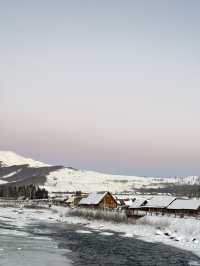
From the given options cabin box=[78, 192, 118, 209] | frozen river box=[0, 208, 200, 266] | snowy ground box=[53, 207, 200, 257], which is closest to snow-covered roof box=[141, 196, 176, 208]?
cabin box=[78, 192, 118, 209]

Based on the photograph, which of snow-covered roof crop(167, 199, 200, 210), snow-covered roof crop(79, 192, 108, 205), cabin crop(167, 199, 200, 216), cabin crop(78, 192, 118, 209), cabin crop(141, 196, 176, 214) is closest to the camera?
cabin crop(167, 199, 200, 216)

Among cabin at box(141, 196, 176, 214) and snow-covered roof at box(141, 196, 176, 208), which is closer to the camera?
cabin at box(141, 196, 176, 214)

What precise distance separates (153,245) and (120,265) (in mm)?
15009

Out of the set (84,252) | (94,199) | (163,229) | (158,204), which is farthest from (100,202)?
(84,252)

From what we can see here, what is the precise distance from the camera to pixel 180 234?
61.0 metres

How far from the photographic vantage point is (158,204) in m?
97.7

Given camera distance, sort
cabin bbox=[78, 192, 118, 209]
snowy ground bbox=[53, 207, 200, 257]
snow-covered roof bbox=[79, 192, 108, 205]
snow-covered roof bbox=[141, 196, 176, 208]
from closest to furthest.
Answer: snowy ground bbox=[53, 207, 200, 257] < snow-covered roof bbox=[141, 196, 176, 208] < cabin bbox=[78, 192, 118, 209] < snow-covered roof bbox=[79, 192, 108, 205]

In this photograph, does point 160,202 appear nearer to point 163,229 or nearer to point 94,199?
point 94,199

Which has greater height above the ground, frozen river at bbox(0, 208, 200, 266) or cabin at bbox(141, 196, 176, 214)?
cabin at bbox(141, 196, 176, 214)

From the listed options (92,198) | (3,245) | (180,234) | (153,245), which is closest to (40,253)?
(3,245)

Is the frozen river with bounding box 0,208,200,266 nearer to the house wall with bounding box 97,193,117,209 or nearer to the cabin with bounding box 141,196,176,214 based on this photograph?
the cabin with bounding box 141,196,176,214

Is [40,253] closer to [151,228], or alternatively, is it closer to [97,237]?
[97,237]

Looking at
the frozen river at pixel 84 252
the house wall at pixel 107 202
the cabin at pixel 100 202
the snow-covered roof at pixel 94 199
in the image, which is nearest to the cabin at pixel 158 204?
the cabin at pixel 100 202

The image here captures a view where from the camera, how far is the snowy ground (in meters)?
53.7
